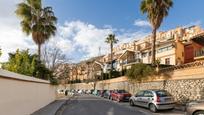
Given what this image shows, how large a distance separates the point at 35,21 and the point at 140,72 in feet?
47.6

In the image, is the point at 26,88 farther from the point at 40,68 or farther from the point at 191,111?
the point at 40,68

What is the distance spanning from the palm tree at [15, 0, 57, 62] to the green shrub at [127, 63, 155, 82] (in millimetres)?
11746

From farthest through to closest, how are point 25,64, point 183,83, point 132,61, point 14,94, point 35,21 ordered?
point 132,61, point 35,21, point 25,64, point 183,83, point 14,94

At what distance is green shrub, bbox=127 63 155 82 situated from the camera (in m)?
33.6

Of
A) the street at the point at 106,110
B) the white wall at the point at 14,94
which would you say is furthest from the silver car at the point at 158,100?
the white wall at the point at 14,94

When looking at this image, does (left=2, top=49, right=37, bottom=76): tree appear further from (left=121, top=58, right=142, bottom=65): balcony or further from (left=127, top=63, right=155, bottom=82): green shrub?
(left=121, top=58, right=142, bottom=65): balcony

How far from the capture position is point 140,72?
35.9 meters

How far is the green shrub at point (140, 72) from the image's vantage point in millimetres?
33591

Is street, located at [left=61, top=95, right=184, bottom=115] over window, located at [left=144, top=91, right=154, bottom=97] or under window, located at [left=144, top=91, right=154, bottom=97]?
under

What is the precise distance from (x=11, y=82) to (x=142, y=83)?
26506 mm

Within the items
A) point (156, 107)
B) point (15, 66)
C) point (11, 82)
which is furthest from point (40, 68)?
point (11, 82)

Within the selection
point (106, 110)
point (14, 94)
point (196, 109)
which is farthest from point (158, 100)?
point (14, 94)

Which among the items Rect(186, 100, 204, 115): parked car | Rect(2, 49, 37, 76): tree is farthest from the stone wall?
Rect(2, 49, 37, 76): tree

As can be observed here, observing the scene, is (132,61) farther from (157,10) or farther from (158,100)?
(158,100)
